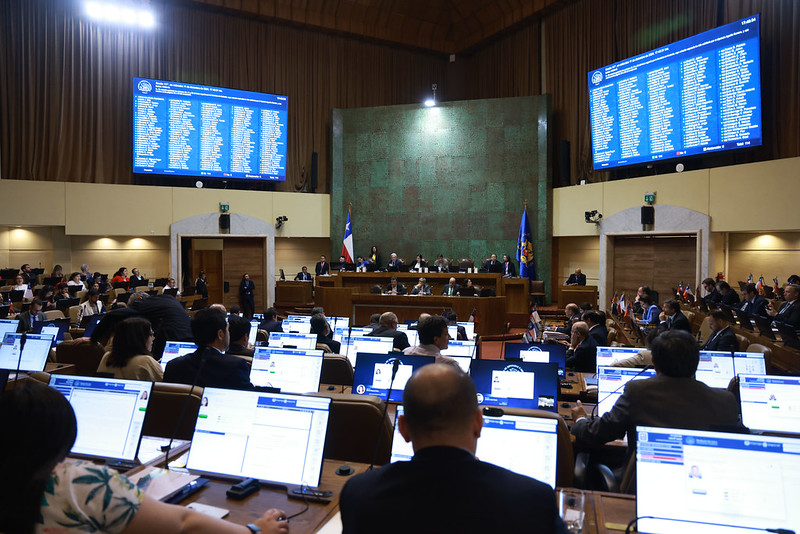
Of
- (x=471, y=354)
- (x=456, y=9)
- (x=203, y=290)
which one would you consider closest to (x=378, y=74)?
(x=456, y=9)

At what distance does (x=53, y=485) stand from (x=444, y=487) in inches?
38.0

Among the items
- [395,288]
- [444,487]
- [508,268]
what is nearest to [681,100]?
[508,268]

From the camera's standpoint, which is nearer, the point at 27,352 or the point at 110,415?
the point at 110,415

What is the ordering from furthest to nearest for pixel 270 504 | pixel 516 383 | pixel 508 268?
pixel 508 268 → pixel 516 383 → pixel 270 504

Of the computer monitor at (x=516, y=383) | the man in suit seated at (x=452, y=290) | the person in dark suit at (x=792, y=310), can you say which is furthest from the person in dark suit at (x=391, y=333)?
the man in suit seated at (x=452, y=290)

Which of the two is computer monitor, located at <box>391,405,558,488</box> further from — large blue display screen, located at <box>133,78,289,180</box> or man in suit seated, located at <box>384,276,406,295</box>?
large blue display screen, located at <box>133,78,289,180</box>

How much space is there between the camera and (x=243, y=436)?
7.80ft

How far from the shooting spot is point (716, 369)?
4.24 m

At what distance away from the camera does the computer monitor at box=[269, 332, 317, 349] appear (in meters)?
5.52

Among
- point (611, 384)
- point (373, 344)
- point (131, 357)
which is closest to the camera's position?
point (131, 357)

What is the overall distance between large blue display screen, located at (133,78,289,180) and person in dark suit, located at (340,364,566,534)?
14895mm

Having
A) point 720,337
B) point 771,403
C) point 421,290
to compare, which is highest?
point 421,290

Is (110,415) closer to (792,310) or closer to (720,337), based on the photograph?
(720,337)

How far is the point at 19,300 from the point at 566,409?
9.86 m
